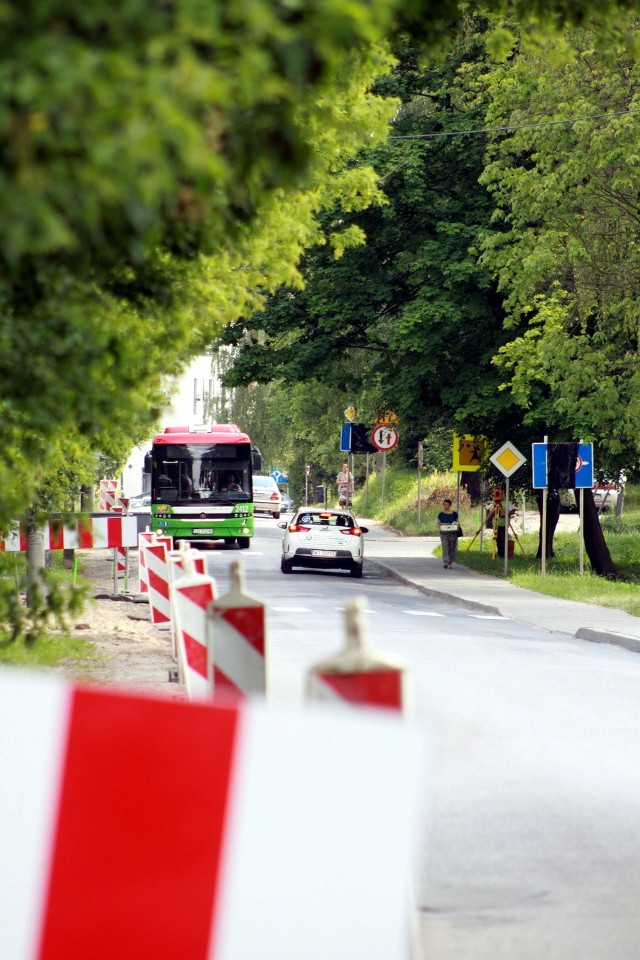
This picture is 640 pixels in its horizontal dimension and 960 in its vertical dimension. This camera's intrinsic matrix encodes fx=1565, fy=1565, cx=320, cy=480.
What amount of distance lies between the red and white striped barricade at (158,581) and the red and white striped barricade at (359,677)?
1257cm

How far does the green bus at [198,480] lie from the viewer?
3938 centimetres

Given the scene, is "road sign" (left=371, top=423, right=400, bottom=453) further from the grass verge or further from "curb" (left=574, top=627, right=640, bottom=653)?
"curb" (left=574, top=627, right=640, bottom=653)

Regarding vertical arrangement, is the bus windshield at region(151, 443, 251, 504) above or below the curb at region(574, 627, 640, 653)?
above

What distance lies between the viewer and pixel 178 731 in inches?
123

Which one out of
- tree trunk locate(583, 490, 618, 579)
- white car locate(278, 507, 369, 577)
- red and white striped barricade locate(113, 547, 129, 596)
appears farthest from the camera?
white car locate(278, 507, 369, 577)

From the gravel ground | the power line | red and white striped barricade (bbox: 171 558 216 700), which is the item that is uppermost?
the power line

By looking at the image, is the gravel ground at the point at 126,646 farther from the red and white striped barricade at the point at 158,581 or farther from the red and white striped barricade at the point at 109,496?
the red and white striped barricade at the point at 109,496

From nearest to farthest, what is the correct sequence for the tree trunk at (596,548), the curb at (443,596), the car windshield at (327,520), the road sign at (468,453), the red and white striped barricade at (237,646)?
the red and white striped barricade at (237,646)
the curb at (443,596)
the tree trunk at (596,548)
the car windshield at (327,520)
the road sign at (468,453)

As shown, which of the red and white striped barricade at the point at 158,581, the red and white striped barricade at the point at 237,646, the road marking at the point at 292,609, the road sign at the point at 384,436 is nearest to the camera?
the red and white striped barricade at the point at 237,646

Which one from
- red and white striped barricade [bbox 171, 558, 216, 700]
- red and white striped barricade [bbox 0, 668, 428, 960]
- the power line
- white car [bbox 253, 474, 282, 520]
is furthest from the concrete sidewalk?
white car [bbox 253, 474, 282, 520]

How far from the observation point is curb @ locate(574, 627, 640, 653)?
1820 centimetres

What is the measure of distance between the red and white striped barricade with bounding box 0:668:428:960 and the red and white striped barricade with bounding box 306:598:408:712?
256 millimetres

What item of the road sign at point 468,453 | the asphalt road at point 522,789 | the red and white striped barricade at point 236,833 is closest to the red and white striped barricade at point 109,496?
the road sign at point 468,453

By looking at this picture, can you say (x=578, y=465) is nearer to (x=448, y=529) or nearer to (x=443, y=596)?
(x=443, y=596)
